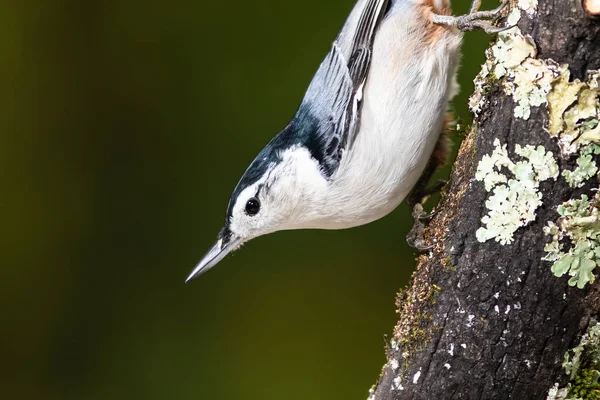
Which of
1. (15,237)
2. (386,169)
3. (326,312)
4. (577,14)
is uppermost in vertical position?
(15,237)

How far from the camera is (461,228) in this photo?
1.38 metres

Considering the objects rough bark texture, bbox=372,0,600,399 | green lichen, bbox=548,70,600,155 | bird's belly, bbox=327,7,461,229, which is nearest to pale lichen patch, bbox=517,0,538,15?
rough bark texture, bbox=372,0,600,399

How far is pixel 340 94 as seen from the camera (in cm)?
181

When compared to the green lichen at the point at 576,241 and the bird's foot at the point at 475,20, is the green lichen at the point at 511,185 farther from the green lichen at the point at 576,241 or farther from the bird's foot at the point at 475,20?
the bird's foot at the point at 475,20

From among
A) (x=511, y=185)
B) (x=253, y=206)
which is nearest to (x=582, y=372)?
(x=511, y=185)

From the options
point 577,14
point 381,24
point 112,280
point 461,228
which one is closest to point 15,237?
point 112,280

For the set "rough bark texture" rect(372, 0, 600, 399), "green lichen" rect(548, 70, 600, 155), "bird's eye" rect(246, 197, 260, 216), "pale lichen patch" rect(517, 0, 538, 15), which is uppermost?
"pale lichen patch" rect(517, 0, 538, 15)

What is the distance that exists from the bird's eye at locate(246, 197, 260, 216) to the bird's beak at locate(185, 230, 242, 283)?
0.39 feet

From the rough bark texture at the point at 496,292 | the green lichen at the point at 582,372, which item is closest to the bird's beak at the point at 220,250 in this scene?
the rough bark texture at the point at 496,292

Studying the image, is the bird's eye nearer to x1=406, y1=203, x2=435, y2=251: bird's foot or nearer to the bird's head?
the bird's head

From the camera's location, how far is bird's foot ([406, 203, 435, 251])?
150cm

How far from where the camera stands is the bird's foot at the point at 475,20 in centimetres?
142

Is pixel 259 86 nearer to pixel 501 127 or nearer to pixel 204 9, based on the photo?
pixel 204 9

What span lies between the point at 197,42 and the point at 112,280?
41.4 inches
